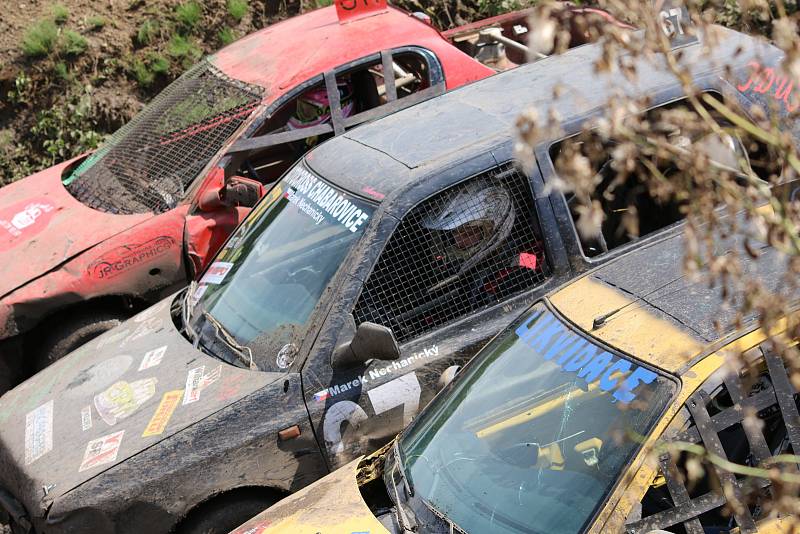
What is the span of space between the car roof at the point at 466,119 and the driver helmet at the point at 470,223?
0.18 metres

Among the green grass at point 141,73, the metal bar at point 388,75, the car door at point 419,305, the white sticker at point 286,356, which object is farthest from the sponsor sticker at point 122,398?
the green grass at point 141,73

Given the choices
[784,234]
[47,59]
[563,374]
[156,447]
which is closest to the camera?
[784,234]

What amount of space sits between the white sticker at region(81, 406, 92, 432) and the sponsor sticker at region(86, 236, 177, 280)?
1677mm

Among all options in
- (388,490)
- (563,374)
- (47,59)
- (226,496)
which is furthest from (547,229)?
(47,59)

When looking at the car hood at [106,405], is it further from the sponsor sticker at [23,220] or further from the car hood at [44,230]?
the sponsor sticker at [23,220]

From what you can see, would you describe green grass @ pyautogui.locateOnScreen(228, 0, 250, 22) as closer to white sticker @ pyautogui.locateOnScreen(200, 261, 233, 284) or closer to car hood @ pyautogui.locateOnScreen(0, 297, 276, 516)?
white sticker @ pyautogui.locateOnScreen(200, 261, 233, 284)

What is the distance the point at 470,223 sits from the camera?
470 centimetres

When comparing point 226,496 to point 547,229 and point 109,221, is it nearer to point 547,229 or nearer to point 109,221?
point 547,229

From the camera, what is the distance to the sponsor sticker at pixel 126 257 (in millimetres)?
6324

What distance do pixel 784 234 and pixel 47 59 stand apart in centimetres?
915

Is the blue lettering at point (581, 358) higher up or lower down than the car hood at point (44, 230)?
higher up

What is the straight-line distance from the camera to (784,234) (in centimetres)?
226

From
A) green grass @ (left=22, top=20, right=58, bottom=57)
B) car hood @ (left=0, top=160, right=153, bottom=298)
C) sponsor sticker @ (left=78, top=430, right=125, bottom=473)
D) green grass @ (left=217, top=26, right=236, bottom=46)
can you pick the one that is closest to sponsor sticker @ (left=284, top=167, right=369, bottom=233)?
sponsor sticker @ (left=78, top=430, right=125, bottom=473)

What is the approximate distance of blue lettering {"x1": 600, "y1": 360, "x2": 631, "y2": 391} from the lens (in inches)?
135
